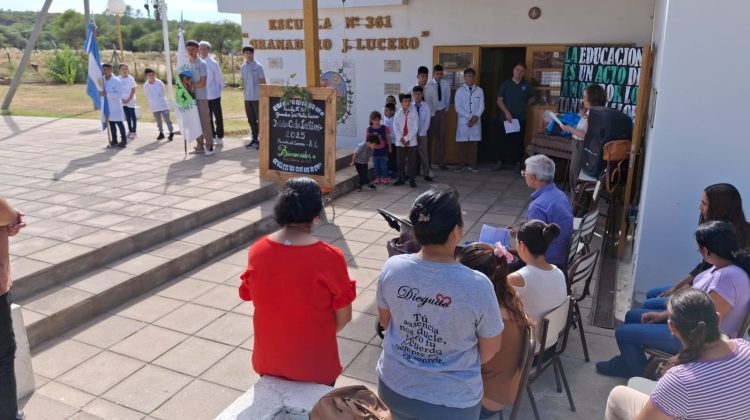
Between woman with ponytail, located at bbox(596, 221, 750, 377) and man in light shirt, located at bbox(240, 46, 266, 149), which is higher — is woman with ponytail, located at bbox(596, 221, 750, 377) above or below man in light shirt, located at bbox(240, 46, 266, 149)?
below

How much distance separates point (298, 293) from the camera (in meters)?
2.34

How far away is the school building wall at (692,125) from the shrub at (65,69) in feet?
97.5

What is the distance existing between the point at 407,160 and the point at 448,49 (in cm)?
226

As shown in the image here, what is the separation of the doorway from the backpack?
828 centimetres

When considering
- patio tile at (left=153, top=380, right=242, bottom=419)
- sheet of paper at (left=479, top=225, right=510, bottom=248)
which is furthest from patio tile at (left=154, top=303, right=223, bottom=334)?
sheet of paper at (left=479, top=225, right=510, bottom=248)

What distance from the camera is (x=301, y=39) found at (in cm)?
1052

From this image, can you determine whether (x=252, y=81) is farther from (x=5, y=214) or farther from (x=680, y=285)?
(x=680, y=285)

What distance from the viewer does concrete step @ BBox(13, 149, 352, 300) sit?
15.0ft

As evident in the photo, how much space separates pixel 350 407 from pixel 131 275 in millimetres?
3781

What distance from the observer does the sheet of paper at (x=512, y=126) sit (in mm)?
8969

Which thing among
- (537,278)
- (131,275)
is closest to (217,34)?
(131,275)

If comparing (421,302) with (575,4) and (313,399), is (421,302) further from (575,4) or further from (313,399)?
(575,4)

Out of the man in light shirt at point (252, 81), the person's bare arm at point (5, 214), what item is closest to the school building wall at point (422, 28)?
the man in light shirt at point (252, 81)

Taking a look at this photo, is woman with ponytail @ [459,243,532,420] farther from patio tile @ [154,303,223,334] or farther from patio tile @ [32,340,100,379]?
patio tile @ [32,340,100,379]
